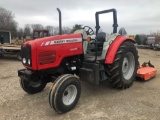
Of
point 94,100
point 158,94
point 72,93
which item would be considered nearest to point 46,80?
point 72,93

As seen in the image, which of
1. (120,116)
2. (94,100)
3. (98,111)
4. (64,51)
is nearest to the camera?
(120,116)

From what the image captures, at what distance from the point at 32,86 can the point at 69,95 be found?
1.35 m

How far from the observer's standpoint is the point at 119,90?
17.9 ft

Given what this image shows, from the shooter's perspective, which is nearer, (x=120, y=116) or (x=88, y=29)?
(x=120, y=116)

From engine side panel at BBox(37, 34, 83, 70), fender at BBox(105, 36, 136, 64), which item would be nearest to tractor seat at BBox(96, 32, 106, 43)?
fender at BBox(105, 36, 136, 64)

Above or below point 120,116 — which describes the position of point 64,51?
above

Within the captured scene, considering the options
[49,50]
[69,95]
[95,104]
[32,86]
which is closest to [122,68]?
[95,104]

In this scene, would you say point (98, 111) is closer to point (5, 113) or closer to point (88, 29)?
point (5, 113)

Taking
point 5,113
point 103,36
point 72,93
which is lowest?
point 5,113

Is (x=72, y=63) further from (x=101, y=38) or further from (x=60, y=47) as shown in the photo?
(x=101, y=38)

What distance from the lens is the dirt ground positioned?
13.2ft

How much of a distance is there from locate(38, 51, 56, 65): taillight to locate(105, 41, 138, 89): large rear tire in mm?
1489

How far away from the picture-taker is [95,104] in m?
4.59

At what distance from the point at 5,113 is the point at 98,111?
74.5 inches
